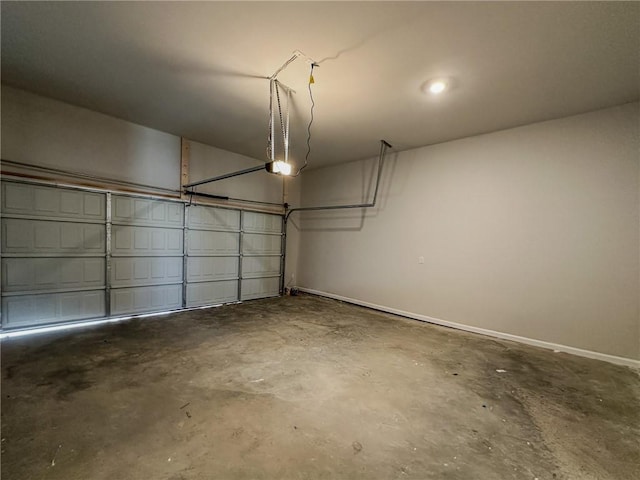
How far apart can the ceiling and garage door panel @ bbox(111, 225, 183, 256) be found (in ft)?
5.82

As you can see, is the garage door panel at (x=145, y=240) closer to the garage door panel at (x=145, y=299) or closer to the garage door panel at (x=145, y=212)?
the garage door panel at (x=145, y=212)

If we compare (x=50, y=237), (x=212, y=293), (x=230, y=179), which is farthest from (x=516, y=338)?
(x=50, y=237)

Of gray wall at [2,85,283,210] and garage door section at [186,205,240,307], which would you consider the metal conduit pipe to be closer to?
garage door section at [186,205,240,307]

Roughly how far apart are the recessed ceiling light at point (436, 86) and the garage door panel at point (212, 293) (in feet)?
15.7

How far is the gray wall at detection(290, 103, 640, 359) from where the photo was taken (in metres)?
3.04

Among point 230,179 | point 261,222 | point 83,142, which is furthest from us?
point 261,222

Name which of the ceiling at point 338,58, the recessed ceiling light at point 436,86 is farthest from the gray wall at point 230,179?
the recessed ceiling light at point 436,86

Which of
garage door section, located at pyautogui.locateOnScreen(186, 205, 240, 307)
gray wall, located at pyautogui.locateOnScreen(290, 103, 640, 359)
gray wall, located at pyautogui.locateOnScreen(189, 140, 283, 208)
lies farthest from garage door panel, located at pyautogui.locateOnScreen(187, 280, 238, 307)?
gray wall, located at pyautogui.locateOnScreen(290, 103, 640, 359)

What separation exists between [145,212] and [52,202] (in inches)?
42.6

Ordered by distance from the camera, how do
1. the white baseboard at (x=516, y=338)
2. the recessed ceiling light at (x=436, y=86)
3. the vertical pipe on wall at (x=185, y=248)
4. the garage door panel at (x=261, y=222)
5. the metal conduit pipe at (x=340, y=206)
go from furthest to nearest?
1. the garage door panel at (x=261, y=222)
2. the metal conduit pipe at (x=340, y=206)
3. the vertical pipe on wall at (x=185, y=248)
4. the white baseboard at (x=516, y=338)
5. the recessed ceiling light at (x=436, y=86)

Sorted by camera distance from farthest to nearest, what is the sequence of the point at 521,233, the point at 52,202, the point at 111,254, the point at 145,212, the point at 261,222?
the point at 261,222 < the point at 145,212 < the point at 111,254 < the point at 521,233 < the point at 52,202

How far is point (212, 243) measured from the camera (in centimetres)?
516

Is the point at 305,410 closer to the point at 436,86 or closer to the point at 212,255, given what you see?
the point at 436,86

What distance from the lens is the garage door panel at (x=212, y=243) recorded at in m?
4.89
